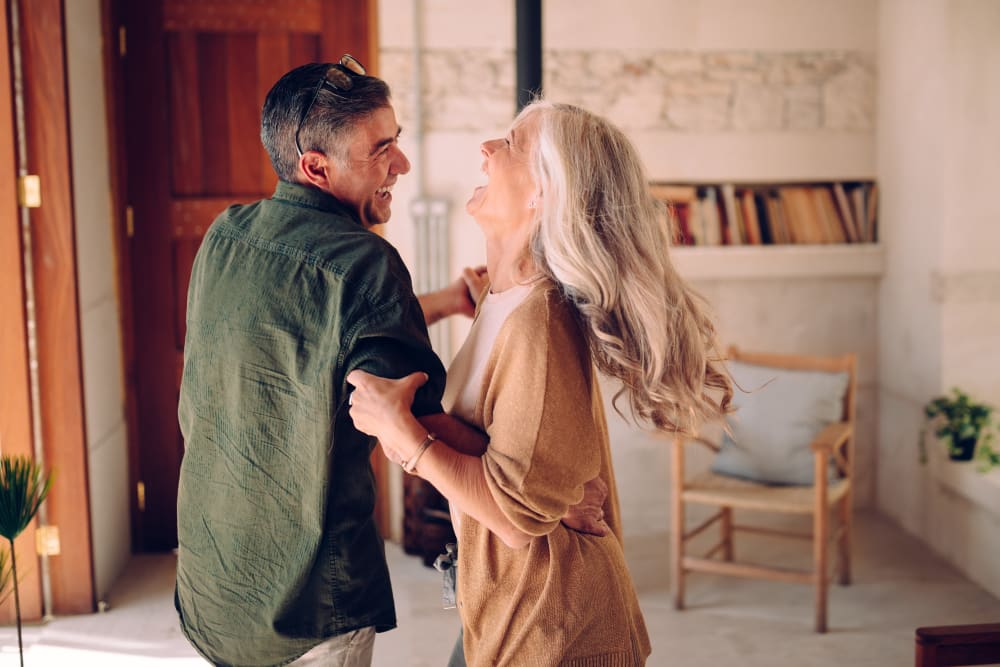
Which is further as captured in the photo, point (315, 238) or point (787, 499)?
point (787, 499)

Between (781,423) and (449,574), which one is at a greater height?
(449,574)

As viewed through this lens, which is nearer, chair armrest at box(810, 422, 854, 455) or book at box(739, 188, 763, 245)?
chair armrest at box(810, 422, 854, 455)

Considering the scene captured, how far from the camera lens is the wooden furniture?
2.13 metres

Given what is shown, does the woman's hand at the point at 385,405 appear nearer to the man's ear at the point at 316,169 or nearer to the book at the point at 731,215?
the man's ear at the point at 316,169

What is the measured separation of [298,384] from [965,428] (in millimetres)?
3481

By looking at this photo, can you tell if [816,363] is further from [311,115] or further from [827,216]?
[311,115]

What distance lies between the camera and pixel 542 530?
1.62 meters

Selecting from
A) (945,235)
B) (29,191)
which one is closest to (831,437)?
(945,235)

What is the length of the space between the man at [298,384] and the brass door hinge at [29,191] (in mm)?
2264

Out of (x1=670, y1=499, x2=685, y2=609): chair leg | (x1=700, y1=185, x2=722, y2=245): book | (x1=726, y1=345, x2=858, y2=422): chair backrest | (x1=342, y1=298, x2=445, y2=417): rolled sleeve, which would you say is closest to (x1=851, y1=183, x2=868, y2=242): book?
(x1=700, y1=185, x2=722, y2=245): book

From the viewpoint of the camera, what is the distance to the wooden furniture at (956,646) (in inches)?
84.0

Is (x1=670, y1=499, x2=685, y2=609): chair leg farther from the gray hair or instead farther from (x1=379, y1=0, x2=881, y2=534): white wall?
the gray hair

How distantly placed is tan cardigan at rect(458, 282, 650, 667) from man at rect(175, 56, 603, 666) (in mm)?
130

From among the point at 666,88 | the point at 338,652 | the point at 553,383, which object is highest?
the point at 666,88
